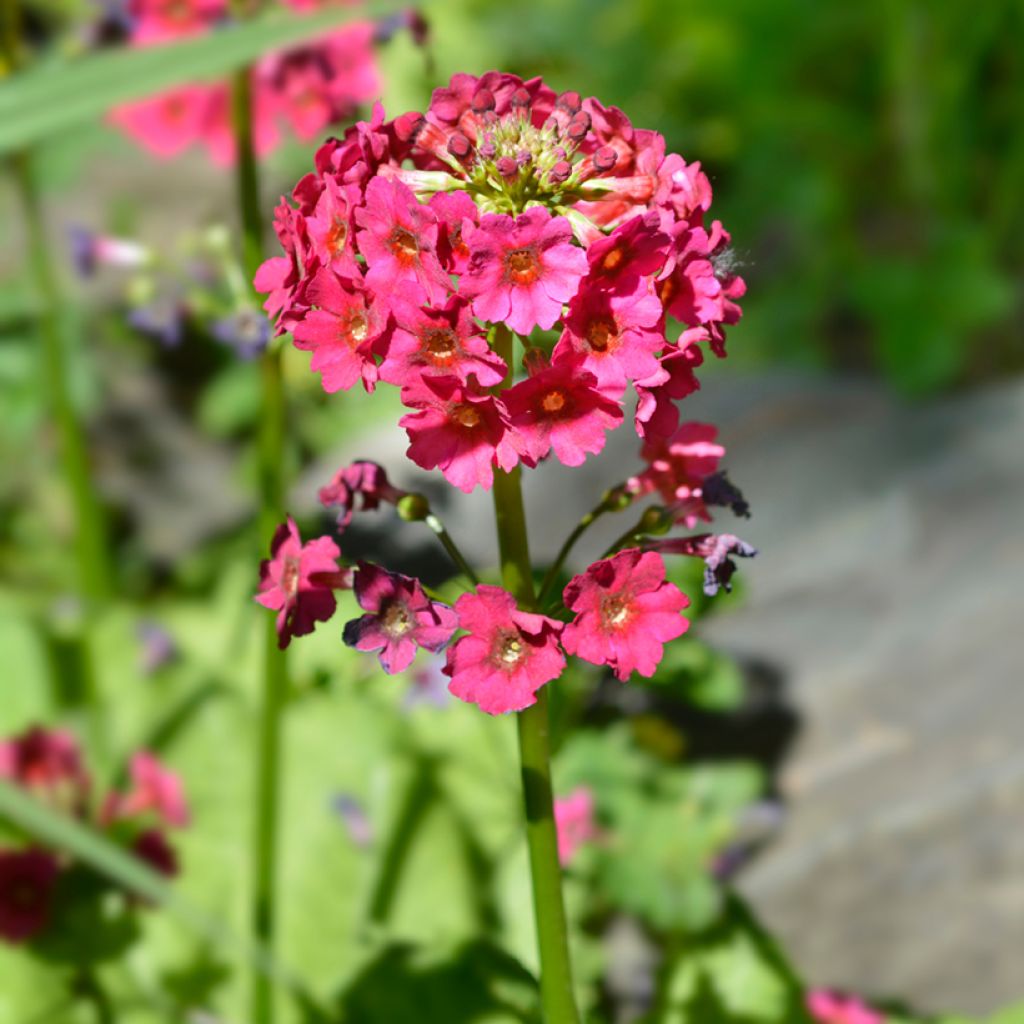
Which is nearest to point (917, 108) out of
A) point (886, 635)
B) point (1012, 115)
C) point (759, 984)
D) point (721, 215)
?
point (1012, 115)

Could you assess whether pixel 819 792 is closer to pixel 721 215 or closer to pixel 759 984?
pixel 759 984

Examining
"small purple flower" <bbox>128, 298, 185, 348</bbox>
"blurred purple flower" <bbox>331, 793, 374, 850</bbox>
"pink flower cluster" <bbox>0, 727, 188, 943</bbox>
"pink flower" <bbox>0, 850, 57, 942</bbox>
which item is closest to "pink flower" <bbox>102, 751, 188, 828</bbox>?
"pink flower cluster" <bbox>0, 727, 188, 943</bbox>

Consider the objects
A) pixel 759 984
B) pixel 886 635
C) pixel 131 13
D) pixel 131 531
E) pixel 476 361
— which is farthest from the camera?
pixel 131 531

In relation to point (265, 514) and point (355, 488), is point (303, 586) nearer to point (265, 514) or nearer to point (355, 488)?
point (355, 488)

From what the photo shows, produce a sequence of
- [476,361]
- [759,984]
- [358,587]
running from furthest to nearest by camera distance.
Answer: [759,984] < [358,587] < [476,361]

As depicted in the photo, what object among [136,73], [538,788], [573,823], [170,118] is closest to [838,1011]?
[573,823]
